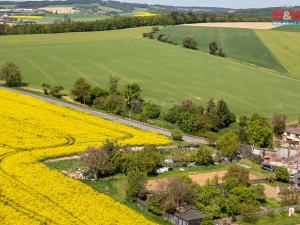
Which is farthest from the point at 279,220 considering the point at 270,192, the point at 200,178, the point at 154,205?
the point at 200,178

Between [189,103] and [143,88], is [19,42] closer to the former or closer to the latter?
[143,88]

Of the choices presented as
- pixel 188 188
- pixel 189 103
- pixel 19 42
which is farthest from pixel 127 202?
pixel 19 42

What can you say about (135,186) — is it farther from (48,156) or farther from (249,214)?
(48,156)

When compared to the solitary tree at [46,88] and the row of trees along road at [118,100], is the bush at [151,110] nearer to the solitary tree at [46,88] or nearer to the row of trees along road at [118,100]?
the row of trees along road at [118,100]

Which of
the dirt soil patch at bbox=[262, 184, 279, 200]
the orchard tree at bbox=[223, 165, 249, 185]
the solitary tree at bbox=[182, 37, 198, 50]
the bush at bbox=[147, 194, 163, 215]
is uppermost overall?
the solitary tree at bbox=[182, 37, 198, 50]

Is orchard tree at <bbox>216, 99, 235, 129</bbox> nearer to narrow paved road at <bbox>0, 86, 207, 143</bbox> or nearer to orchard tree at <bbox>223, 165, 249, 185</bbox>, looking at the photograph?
narrow paved road at <bbox>0, 86, 207, 143</bbox>

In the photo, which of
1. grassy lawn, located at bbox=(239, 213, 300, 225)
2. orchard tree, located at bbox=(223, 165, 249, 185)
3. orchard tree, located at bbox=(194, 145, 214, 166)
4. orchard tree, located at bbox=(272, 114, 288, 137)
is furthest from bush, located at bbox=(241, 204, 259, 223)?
orchard tree, located at bbox=(272, 114, 288, 137)
